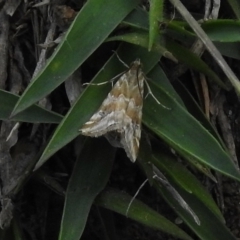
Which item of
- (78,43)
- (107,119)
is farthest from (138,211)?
(78,43)

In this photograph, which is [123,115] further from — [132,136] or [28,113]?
[28,113]

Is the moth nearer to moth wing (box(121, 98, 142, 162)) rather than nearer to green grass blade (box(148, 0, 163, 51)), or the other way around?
moth wing (box(121, 98, 142, 162))

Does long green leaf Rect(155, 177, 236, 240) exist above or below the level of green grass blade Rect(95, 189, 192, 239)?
above

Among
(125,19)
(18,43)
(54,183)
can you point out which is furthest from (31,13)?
(54,183)

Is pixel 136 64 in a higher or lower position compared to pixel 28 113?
higher

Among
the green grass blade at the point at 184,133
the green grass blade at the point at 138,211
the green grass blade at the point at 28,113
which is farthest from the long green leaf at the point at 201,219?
the green grass blade at the point at 28,113

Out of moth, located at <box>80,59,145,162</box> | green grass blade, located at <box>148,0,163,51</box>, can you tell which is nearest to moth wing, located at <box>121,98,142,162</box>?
moth, located at <box>80,59,145,162</box>

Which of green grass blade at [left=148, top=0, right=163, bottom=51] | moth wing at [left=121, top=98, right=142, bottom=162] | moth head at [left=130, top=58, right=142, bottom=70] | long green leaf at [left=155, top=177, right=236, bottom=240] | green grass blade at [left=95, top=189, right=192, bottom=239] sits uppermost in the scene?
green grass blade at [left=148, top=0, right=163, bottom=51]

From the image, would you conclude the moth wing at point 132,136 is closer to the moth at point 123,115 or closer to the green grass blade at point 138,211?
the moth at point 123,115
